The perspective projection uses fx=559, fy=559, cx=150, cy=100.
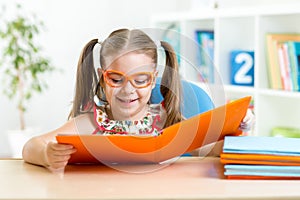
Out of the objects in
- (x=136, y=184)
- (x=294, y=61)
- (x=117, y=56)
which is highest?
(x=117, y=56)

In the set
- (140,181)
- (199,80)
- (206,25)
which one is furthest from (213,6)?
A: (140,181)

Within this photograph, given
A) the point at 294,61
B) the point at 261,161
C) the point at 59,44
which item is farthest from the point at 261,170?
the point at 59,44

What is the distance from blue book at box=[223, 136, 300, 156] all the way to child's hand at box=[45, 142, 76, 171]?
313mm

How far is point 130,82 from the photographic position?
3.48 feet

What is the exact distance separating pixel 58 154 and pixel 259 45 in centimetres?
215

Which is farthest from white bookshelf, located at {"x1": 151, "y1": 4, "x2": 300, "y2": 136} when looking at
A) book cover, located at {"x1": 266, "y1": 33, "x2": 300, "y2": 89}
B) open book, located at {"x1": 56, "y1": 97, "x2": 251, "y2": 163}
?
open book, located at {"x1": 56, "y1": 97, "x2": 251, "y2": 163}

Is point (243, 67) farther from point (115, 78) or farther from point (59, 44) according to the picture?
point (115, 78)

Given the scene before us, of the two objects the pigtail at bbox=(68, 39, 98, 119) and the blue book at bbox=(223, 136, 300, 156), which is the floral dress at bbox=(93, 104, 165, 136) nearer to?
the pigtail at bbox=(68, 39, 98, 119)

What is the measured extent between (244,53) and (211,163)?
2.13 m

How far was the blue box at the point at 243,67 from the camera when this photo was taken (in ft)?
10.8

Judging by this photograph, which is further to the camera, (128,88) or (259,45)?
(259,45)

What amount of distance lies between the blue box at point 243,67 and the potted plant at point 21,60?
4.29 ft

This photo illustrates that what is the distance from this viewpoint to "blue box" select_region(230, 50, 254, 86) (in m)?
3.29

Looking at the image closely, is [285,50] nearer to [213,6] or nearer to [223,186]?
[213,6]
